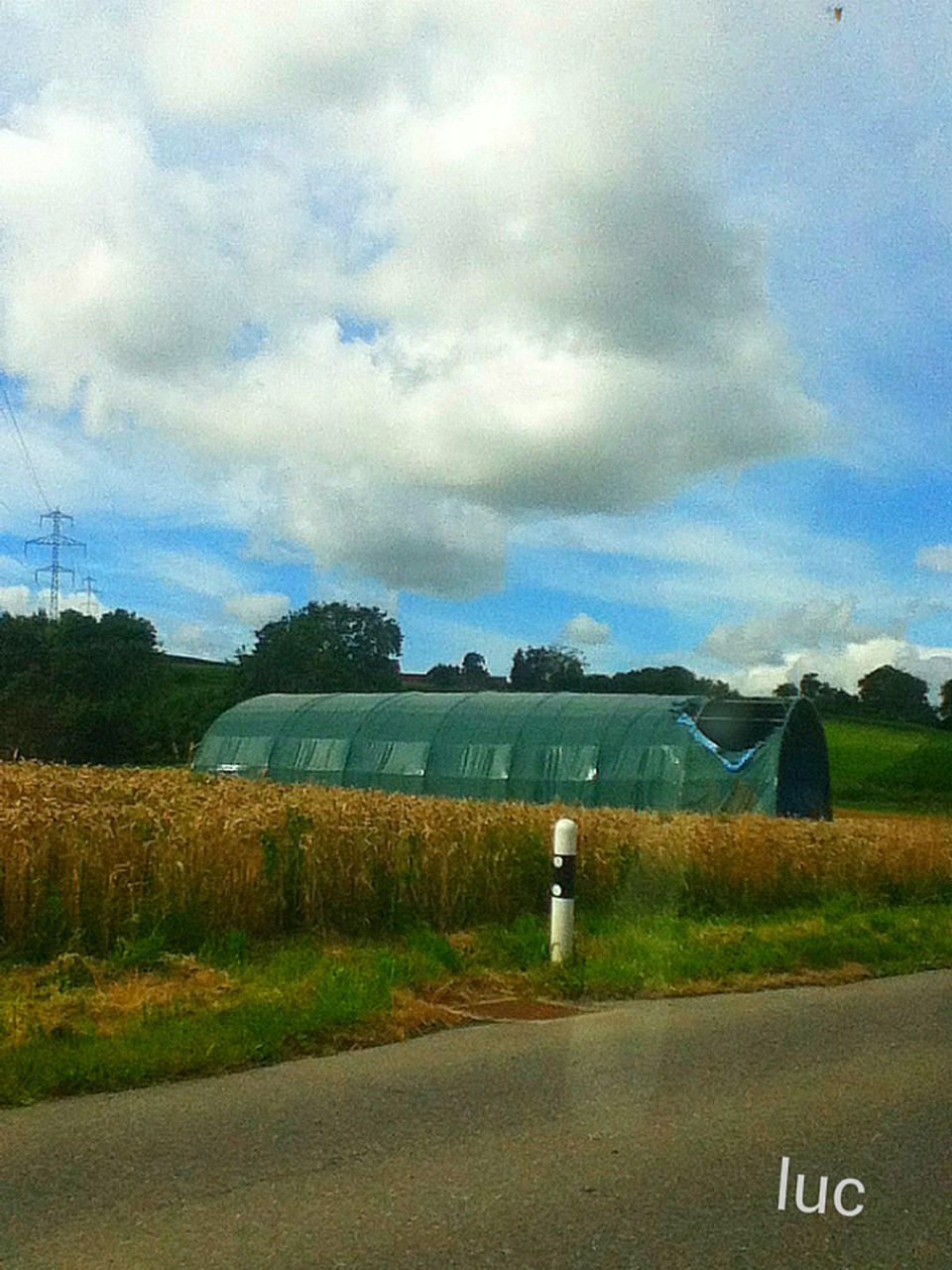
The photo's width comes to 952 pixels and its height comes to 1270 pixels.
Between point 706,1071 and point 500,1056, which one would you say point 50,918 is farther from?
point 706,1071

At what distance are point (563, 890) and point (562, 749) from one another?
64.6 ft

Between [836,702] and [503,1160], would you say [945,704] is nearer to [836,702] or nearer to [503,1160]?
[836,702]

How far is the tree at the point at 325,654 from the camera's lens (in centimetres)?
6041

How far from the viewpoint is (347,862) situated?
13.0 m

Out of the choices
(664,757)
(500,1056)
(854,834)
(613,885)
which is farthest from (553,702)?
(500,1056)

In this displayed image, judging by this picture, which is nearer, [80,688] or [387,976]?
[387,976]

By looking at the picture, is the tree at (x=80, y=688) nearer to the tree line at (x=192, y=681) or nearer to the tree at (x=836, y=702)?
the tree line at (x=192, y=681)

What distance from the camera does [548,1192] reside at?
554cm

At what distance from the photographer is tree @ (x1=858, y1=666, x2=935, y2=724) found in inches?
2594

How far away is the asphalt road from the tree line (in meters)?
28.6

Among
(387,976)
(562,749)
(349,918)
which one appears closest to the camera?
(387,976)

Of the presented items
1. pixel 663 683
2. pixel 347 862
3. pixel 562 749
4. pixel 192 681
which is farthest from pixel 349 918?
pixel 192 681

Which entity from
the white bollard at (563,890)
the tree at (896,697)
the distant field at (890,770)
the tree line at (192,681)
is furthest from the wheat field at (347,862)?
the tree at (896,697)

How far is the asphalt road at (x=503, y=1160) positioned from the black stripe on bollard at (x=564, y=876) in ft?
7.38
